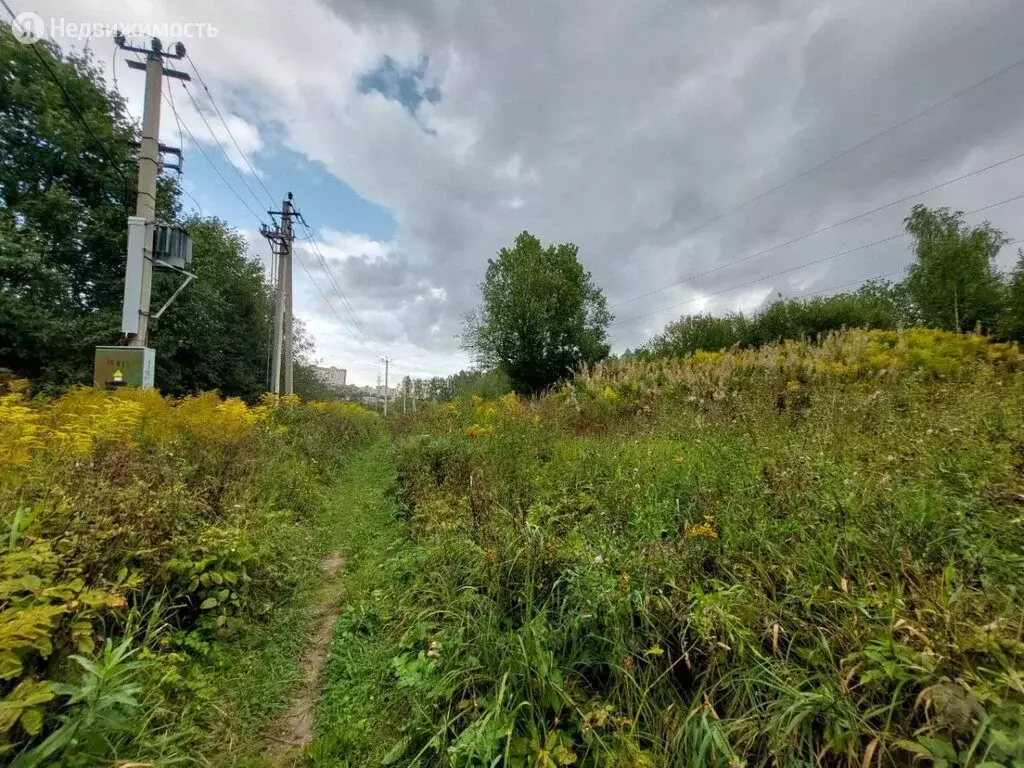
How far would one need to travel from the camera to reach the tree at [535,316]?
1919 cm

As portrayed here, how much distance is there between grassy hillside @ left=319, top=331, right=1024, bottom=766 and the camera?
1324mm

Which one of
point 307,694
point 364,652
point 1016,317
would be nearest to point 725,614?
point 364,652

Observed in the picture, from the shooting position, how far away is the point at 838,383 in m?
5.65

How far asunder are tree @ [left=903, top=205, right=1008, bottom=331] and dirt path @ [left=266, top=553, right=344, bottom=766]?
23.5 m

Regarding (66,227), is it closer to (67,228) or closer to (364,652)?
(67,228)

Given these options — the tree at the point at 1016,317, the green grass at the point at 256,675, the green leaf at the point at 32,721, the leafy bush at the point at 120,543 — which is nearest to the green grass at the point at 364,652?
the green grass at the point at 256,675

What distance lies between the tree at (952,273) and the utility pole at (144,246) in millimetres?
26253

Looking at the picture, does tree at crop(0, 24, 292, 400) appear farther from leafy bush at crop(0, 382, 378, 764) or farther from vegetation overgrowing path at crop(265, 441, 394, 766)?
vegetation overgrowing path at crop(265, 441, 394, 766)

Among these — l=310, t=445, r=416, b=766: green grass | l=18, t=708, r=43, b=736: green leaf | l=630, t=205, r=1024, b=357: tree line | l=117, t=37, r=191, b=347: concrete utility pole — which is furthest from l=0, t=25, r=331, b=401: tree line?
l=630, t=205, r=1024, b=357: tree line

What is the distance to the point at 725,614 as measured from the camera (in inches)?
65.1

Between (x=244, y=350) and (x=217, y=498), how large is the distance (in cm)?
1754

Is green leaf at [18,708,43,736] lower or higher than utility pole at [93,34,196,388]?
lower

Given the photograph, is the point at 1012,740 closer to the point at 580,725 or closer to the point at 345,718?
the point at 580,725

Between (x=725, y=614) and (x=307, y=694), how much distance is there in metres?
2.25
